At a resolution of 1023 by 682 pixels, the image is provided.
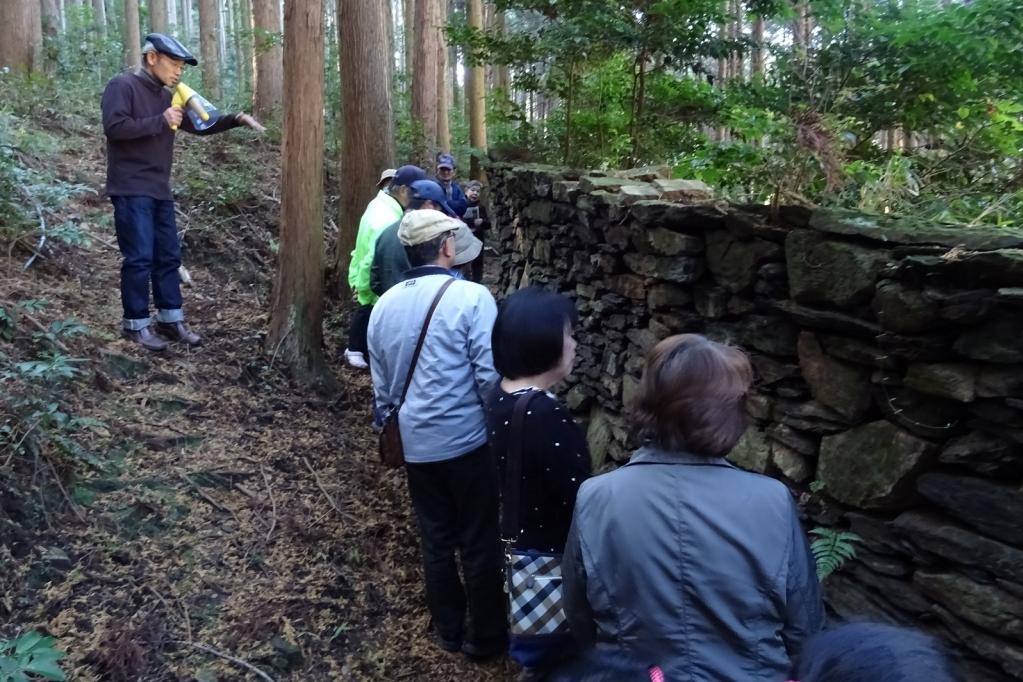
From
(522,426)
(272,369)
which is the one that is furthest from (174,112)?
(522,426)

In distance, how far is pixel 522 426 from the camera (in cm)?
283

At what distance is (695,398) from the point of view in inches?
72.1

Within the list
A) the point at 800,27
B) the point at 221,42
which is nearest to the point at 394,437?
the point at 800,27

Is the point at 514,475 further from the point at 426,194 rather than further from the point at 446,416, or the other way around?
the point at 426,194

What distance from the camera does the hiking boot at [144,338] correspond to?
5934 millimetres

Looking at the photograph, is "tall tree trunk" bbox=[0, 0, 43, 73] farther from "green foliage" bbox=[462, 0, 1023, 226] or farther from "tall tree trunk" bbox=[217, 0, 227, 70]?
"green foliage" bbox=[462, 0, 1023, 226]

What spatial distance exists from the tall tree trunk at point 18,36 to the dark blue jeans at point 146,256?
26.0 feet

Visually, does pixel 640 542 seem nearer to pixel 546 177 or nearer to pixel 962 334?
pixel 962 334

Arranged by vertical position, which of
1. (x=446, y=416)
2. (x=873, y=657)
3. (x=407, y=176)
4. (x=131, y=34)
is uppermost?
(x=131, y=34)

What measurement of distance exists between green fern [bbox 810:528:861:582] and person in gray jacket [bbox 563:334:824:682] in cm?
112

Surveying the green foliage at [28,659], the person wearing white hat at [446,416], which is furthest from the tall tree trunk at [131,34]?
the green foliage at [28,659]

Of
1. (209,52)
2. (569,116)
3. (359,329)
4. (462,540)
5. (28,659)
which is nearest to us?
(28,659)

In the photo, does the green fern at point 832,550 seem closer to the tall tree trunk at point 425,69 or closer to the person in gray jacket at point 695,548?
the person in gray jacket at point 695,548

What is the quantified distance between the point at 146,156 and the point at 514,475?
4.11m
